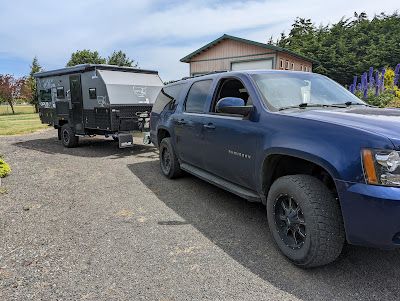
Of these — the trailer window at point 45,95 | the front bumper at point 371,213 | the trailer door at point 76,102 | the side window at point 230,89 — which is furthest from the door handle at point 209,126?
the trailer window at point 45,95

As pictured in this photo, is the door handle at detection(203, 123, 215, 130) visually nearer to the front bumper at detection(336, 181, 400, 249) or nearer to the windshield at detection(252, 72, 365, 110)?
the windshield at detection(252, 72, 365, 110)

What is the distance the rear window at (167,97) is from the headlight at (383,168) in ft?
13.0

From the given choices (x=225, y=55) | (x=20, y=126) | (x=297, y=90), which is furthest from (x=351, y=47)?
(x=297, y=90)

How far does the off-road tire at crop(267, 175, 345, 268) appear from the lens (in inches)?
107

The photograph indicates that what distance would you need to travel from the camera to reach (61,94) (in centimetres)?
1069

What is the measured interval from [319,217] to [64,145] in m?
9.94

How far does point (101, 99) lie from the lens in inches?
355

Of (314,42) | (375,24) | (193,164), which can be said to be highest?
(375,24)

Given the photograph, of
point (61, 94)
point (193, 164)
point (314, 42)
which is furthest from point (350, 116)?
point (314, 42)

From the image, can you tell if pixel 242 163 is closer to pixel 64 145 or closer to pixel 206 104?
pixel 206 104

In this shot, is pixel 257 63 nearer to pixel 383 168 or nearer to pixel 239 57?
pixel 239 57

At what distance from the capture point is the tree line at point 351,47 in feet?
139

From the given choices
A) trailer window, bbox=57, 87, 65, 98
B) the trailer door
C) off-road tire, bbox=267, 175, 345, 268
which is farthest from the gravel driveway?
trailer window, bbox=57, 87, 65, 98

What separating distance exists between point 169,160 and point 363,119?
12.8ft
